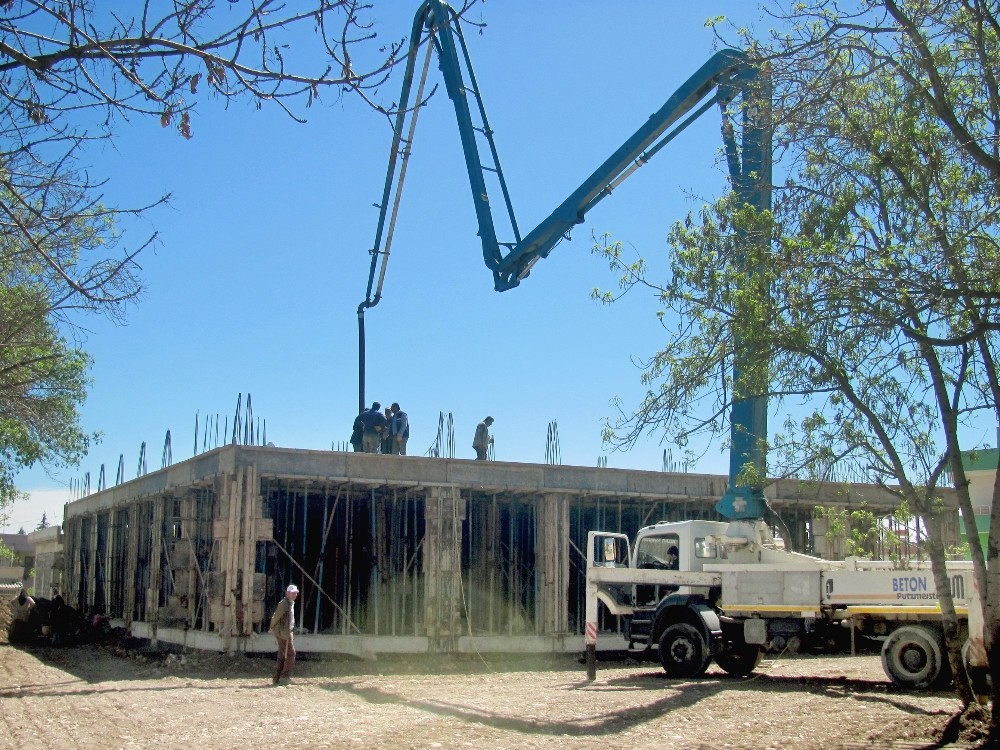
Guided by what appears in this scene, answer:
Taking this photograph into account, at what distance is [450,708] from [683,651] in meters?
5.51

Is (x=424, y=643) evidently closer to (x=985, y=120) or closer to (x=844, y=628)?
(x=844, y=628)

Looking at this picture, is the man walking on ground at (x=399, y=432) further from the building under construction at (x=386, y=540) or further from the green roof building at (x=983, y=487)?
the green roof building at (x=983, y=487)

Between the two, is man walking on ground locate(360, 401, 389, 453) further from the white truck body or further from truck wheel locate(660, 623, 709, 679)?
truck wheel locate(660, 623, 709, 679)

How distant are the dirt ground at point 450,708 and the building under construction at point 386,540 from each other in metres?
1.84

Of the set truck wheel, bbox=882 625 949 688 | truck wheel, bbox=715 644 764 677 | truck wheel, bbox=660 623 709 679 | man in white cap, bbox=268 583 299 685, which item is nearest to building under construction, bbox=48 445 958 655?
man in white cap, bbox=268 583 299 685

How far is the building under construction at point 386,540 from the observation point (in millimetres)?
21094

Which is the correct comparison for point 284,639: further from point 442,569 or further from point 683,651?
point 683,651

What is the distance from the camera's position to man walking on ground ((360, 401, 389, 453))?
2448 cm

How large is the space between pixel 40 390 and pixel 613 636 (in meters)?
13.2

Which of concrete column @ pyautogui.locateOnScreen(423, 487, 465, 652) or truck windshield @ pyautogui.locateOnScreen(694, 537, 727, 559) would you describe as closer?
truck windshield @ pyautogui.locateOnScreen(694, 537, 727, 559)

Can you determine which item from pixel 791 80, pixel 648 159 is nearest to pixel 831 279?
pixel 791 80

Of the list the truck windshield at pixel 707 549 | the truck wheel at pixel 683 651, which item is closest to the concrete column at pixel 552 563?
the truck windshield at pixel 707 549

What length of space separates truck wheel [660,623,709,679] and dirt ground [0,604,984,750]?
1.10 ft

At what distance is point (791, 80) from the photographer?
35.5 feet
